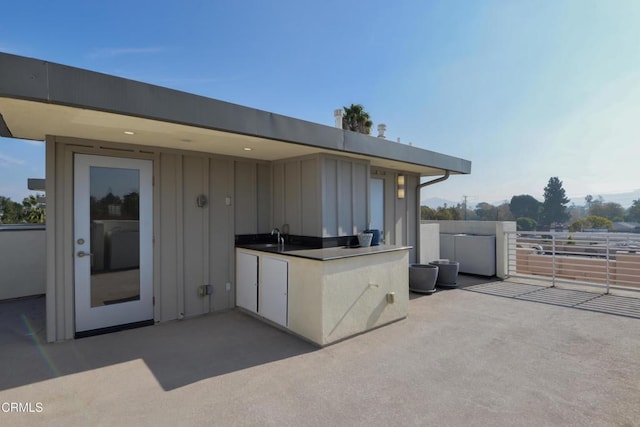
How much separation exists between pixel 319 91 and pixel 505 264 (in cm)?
583

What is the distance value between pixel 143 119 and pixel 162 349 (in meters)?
2.32

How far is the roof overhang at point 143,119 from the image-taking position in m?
2.13

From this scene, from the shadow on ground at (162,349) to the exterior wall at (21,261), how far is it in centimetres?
145

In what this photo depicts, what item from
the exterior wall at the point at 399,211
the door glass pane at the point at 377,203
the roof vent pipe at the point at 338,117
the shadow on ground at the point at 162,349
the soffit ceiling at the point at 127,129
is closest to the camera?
the soffit ceiling at the point at 127,129

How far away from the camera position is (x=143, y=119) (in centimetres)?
277

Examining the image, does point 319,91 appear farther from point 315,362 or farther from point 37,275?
point 37,275

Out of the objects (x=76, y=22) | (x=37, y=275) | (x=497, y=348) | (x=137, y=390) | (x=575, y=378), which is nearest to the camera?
(x=137, y=390)

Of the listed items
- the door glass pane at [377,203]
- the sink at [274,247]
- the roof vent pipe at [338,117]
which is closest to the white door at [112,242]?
the sink at [274,247]

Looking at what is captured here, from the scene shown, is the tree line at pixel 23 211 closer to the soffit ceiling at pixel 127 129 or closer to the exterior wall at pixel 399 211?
the soffit ceiling at pixel 127 129

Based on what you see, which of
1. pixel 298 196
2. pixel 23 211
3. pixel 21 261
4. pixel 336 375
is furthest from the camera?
pixel 23 211

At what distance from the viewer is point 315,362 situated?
116 inches

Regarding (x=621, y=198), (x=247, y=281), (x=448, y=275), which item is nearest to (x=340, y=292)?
(x=247, y=281)

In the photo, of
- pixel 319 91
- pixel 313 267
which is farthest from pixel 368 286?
pixel 319 91

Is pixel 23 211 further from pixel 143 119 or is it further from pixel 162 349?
pixel 143 119
